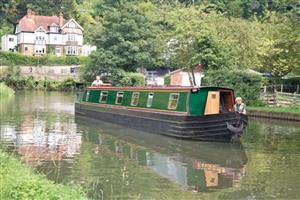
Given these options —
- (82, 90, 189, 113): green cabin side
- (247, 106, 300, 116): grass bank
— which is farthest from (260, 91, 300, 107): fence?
(82, 90, 189, 113): green cabin side

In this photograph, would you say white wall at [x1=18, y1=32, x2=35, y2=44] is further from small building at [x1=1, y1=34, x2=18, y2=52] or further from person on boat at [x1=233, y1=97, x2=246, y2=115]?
person on boat at [x1=233, y1=97, x2=246, y2=115]

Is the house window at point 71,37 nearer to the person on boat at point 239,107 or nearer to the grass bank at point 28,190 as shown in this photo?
the person on boat at point 239,107

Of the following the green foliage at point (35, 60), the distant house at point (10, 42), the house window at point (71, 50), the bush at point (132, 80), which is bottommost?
the bush at point (132, 80)

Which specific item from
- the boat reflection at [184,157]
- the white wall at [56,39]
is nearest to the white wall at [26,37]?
the white wall at [56,39]

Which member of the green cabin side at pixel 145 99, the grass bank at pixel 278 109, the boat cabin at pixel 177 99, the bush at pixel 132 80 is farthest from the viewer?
the bush at pixel 132 80

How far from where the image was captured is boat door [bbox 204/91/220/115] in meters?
20.3

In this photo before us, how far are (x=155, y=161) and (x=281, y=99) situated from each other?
64.5 ft

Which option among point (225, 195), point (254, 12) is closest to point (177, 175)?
point (225, 195)

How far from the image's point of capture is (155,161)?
1616 cm

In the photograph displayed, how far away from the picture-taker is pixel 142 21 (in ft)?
188

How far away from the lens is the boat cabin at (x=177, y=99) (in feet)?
67.2

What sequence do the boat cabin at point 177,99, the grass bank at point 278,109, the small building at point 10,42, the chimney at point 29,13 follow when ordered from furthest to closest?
1. the small building at point 10,42
2. the chimney at point 29,13
3. the grass bank at point 278,109
4. the boat cabin at point 177,99

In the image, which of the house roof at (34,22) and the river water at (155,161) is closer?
the river water at (155,161)

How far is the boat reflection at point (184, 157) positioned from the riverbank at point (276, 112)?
391 inches
